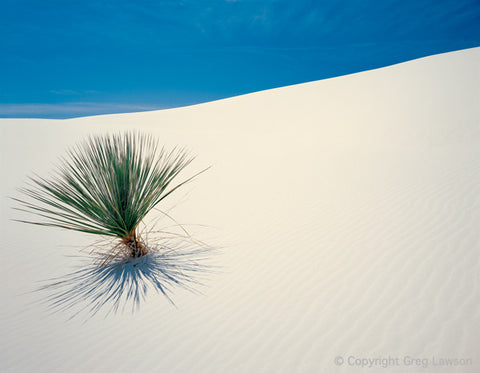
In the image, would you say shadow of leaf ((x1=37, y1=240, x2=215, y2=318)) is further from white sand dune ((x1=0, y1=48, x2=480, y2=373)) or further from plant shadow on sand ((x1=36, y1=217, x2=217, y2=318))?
white sand dune ((x1=0, y1=48, x2=480, y2=373))

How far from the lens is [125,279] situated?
11.9 feet

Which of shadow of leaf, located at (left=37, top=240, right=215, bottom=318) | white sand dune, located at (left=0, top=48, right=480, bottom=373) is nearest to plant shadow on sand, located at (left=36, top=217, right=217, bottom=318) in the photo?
shadow of leaf, located at (left=37, top=240, right=215, bottom=318)

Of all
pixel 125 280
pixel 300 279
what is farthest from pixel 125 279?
pixel 300 279

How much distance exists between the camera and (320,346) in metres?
2.49

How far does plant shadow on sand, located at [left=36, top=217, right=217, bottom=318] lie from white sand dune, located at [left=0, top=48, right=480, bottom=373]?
0.16m

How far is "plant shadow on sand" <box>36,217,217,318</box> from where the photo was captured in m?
3.28

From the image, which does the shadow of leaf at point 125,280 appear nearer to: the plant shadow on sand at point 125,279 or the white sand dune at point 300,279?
the plant shadow on sand at point 125,279

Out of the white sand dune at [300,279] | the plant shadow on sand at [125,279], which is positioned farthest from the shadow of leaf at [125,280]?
the white sand dune at [300,279]

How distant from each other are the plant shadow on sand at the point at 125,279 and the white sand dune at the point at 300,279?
156 millimetres

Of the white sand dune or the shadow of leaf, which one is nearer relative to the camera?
the white sand dune

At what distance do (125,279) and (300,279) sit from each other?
241cm

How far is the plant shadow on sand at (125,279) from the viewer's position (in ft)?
10.8

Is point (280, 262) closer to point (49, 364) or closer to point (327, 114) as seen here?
point (49, 364)

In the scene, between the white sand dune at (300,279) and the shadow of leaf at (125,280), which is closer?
the white sand dune at (300,279)
